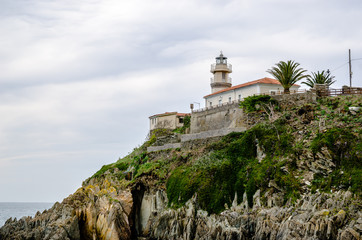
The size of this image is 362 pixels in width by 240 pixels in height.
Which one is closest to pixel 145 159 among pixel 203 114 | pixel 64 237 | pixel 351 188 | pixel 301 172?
pixel 203 114

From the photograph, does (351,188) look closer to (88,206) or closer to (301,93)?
(301,93)

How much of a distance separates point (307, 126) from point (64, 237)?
21039mm

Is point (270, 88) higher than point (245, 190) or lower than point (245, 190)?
higher

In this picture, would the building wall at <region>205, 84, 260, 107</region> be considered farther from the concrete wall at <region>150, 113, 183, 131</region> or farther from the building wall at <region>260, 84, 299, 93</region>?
the concrete wall at <region>150, 113, 183, 131</region>

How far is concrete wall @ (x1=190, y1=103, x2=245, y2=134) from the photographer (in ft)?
163

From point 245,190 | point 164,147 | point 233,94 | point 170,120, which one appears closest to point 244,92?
point 233,94

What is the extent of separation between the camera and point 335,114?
133 ft

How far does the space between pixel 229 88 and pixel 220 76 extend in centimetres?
751

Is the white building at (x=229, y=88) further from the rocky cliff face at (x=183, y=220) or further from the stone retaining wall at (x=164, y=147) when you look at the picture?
the rocky cliff face at (x=183, y=220)

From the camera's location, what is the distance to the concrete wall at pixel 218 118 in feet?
163

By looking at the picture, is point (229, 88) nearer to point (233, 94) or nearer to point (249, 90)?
point (233, 94)

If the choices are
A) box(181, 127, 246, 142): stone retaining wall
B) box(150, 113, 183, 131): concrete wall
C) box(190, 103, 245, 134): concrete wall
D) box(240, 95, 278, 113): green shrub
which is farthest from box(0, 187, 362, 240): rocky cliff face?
box(150, 113, 183, 131): concrete wall

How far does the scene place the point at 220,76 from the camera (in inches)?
2569

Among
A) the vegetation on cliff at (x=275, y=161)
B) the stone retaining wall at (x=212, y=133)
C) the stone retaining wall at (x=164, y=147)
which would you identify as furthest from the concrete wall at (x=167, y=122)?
the vegetation on cliff at (x=275, y=161)
